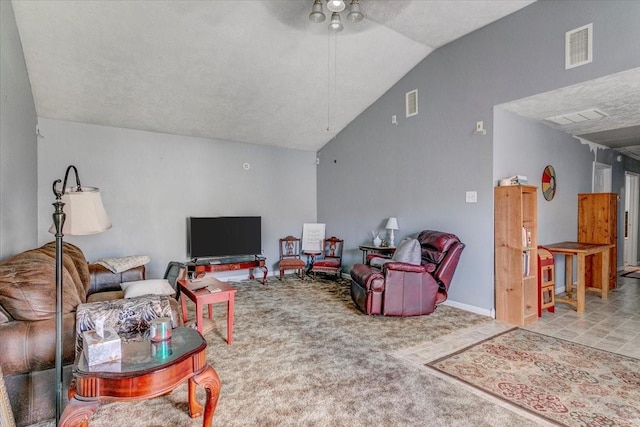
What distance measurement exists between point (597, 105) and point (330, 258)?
446 cm

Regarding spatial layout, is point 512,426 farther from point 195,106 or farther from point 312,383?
point 195,106

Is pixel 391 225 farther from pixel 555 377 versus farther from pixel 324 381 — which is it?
pixel 324 381

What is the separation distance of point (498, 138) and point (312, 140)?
11.5 ft

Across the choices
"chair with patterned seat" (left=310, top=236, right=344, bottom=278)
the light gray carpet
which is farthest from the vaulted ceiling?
the light gray carpet

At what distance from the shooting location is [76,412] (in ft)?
4.79

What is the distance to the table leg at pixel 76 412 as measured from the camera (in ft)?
4.74

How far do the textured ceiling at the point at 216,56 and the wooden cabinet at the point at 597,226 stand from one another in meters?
3.43

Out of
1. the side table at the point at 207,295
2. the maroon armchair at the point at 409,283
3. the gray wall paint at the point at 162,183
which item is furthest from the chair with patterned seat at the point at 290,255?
the side table at the point at 207,295

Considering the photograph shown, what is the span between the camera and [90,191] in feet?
7.34

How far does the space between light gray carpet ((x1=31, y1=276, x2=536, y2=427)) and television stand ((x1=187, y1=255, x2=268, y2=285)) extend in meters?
1.49

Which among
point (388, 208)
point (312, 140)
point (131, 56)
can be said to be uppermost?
Answer: point (131, 56)

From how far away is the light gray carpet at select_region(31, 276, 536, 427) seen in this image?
2.09 metres

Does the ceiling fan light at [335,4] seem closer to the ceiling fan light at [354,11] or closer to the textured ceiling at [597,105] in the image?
the ceiling fan light at [354,11]

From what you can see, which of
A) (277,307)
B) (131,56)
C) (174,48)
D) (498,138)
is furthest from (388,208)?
(131,56)
